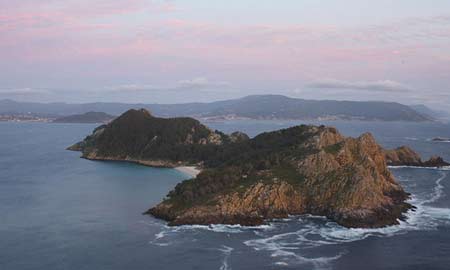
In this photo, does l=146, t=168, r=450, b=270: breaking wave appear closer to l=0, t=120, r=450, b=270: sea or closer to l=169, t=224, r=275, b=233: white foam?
l=169, t=224, r=275, b=233: white foam

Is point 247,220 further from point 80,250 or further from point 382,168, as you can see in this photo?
point 382,168

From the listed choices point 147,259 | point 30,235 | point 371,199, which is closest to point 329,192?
point 371,199

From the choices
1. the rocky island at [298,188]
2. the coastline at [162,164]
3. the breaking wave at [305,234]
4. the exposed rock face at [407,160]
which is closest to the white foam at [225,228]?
the breaking wave at [305,234]

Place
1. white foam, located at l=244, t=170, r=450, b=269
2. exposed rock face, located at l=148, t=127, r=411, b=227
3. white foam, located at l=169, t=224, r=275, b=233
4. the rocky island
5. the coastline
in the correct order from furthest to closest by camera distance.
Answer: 1. the coastline
2. the rocky island
3. exposed rock face, located at l=148, t=127, r=411, b=227
4. white foam, located at l=169, t=224, r=275, b=233
5. white foam, located at l=244, t=170, r=450, b=269

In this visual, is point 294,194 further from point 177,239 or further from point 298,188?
point 177,239

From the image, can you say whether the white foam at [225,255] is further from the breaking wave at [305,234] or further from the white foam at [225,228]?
the white foam at [225,228]

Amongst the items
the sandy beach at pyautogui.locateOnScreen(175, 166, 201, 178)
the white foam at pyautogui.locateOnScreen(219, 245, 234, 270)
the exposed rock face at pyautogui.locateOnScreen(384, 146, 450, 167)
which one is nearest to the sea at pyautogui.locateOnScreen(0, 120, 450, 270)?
the white foam at pyautogui.locateOnScreen(219, 245, 234, 270)
